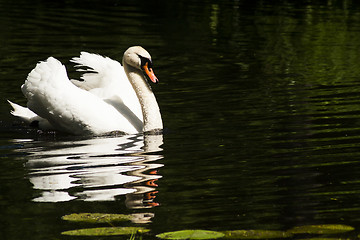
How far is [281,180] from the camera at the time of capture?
26.3 ft

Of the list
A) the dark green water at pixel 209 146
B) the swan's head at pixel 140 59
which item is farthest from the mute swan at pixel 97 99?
the dark green water at pixel 209 146

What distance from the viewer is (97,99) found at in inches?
430

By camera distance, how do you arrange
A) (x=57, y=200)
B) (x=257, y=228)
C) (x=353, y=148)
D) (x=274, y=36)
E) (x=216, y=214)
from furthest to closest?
1. (x=274, y=36)
2. (x=353, y=148)
3. (x=57, y=200)
4. (x=216, y=214)
5. (x=257, y=228)

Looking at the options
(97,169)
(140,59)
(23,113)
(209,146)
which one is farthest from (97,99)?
(97,169)

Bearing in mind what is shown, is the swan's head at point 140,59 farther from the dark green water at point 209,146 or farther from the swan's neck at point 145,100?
the dark green water at point 209,146

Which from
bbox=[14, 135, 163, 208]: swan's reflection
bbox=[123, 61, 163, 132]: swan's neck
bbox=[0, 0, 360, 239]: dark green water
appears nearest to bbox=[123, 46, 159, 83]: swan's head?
bbox=[123, 61, 163, 132]: swan's neck

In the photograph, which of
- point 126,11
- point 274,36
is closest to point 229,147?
point 274,36

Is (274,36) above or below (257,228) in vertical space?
below

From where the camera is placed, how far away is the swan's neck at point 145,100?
434 inches

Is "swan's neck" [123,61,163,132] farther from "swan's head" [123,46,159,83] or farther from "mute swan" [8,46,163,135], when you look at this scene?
"swan's head" [123,46,159,83]

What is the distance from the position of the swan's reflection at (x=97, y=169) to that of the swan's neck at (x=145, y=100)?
0.23m

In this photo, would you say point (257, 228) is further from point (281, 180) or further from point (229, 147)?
point (229, 147)

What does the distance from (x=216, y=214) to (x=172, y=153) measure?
2845 millimetres

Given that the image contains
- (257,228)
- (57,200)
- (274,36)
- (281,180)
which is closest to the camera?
(257,228)
